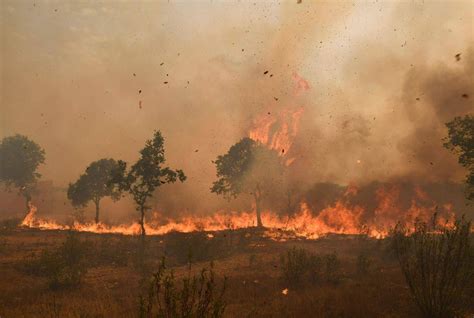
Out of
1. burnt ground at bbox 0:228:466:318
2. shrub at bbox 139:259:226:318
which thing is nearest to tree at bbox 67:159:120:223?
burnt ground at bbox 0:228:466:318

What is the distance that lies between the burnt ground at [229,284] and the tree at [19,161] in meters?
24.8

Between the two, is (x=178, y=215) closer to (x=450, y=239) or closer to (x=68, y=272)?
(x=68, y=272)

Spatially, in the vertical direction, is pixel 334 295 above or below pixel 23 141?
below

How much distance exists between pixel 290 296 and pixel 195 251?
1420 cm

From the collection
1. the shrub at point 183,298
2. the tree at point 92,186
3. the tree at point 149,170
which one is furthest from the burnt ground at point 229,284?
the tree at point 92,186

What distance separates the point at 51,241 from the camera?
30.4 m

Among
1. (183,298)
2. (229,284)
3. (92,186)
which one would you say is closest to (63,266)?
(229,284)

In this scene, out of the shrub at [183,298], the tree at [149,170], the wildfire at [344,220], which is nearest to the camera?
the shrub at [183,298]

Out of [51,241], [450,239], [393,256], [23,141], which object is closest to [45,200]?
[23,141]

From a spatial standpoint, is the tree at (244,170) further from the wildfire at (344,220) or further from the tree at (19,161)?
the tree at (19,161)

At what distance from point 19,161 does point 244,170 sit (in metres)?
34.7

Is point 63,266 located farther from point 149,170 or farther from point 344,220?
point 344,220

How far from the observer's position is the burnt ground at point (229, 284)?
10.1 metres

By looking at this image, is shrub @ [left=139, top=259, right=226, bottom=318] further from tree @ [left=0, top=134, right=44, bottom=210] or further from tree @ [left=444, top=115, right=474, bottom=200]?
tree @ [left=0, top=134, right=44, bottom=210]
